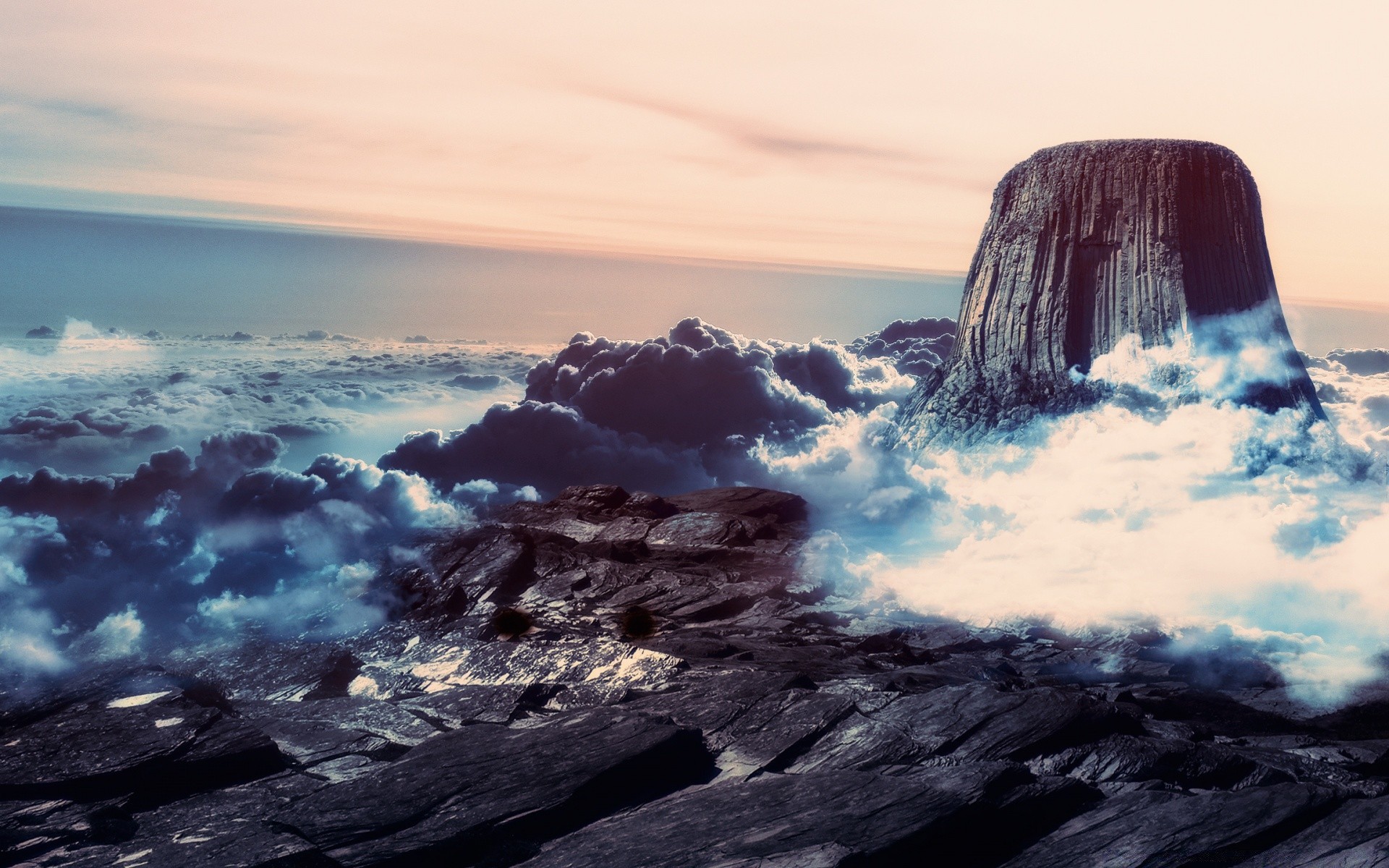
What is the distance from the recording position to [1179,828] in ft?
33.7

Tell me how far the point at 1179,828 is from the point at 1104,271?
2251cm

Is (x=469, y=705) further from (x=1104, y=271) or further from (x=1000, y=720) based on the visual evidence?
(x=1104, y=271)

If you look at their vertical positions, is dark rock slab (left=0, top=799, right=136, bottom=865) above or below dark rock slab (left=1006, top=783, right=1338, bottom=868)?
below

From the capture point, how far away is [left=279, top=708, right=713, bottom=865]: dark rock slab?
10656 mm

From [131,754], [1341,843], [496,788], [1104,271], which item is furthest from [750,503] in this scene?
[1341,843]

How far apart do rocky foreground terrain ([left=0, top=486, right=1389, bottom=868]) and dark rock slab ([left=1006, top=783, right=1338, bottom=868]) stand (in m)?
0.03

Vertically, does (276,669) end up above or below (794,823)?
below

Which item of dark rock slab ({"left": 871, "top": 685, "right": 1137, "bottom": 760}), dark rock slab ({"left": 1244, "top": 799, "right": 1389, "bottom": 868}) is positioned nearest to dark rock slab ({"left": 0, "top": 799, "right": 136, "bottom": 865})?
dark rock slab ({"left": 871, "top": 685, "right": 1137, "bottom": 760})

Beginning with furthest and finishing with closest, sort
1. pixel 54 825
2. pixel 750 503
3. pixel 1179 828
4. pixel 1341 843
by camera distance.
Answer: pixel 750 503 → pixel 54 825 → pixel 1179 828 → pixel 1341 843

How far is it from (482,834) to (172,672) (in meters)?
9.76

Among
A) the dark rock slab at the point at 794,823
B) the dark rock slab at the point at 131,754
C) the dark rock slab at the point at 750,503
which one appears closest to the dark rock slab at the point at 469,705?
the dark rock slab at the point at 131,754

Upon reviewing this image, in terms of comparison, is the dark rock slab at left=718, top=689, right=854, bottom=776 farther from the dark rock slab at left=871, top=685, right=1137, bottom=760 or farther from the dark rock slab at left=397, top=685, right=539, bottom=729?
the dark rock slab at left=397, top=685, right=539, bottom=729

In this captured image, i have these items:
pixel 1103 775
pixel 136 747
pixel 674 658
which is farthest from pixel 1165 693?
pixel 136 747

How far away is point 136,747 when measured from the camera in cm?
1312
